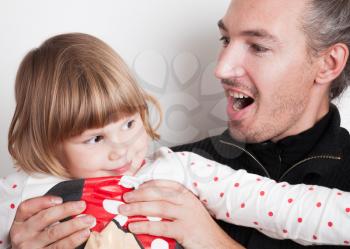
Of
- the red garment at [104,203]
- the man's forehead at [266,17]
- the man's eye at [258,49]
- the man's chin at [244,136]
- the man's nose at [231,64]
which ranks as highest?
the man's forehead at [266,17]

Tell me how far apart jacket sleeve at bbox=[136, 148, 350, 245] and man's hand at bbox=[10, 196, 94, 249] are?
0.81 feet

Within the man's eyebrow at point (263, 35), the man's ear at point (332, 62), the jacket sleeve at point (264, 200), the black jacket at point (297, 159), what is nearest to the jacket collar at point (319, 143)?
the black jacket at point (297, 159)

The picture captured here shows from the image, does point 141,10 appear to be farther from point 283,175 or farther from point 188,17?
point 283,175

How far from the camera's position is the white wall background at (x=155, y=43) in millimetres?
1976

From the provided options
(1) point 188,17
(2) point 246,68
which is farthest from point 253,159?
(1) point 188,17

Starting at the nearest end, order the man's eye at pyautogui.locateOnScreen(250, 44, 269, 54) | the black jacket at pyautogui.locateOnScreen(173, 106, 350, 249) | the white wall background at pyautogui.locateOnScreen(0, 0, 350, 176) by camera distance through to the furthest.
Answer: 1. the black jacket at pyautogui.locateOnScreen(173, 106, 350, 249)
2. the man's eye at pyautogui.locateOnScreen(250, 44, 269, 54)
3. the white wall background at pyautogui.locateOnScreen(0, 0, 350, 176)

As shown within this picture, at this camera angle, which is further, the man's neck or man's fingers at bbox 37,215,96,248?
the man's neck

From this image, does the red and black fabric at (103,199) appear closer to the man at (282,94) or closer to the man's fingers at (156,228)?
the man's fingers at (156,228)

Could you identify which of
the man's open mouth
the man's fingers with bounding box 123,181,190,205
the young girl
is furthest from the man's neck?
the man's fingers with bounding box 123,181,190,205

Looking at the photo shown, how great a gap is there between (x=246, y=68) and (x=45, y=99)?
0.70 m

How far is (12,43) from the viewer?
1982 mm

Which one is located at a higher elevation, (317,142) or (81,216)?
(317,142)

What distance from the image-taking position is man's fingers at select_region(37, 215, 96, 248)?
1.32m

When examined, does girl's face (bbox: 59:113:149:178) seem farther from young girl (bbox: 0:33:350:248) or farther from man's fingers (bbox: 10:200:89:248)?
man's fingers (bbox: 10:200:89:248)
